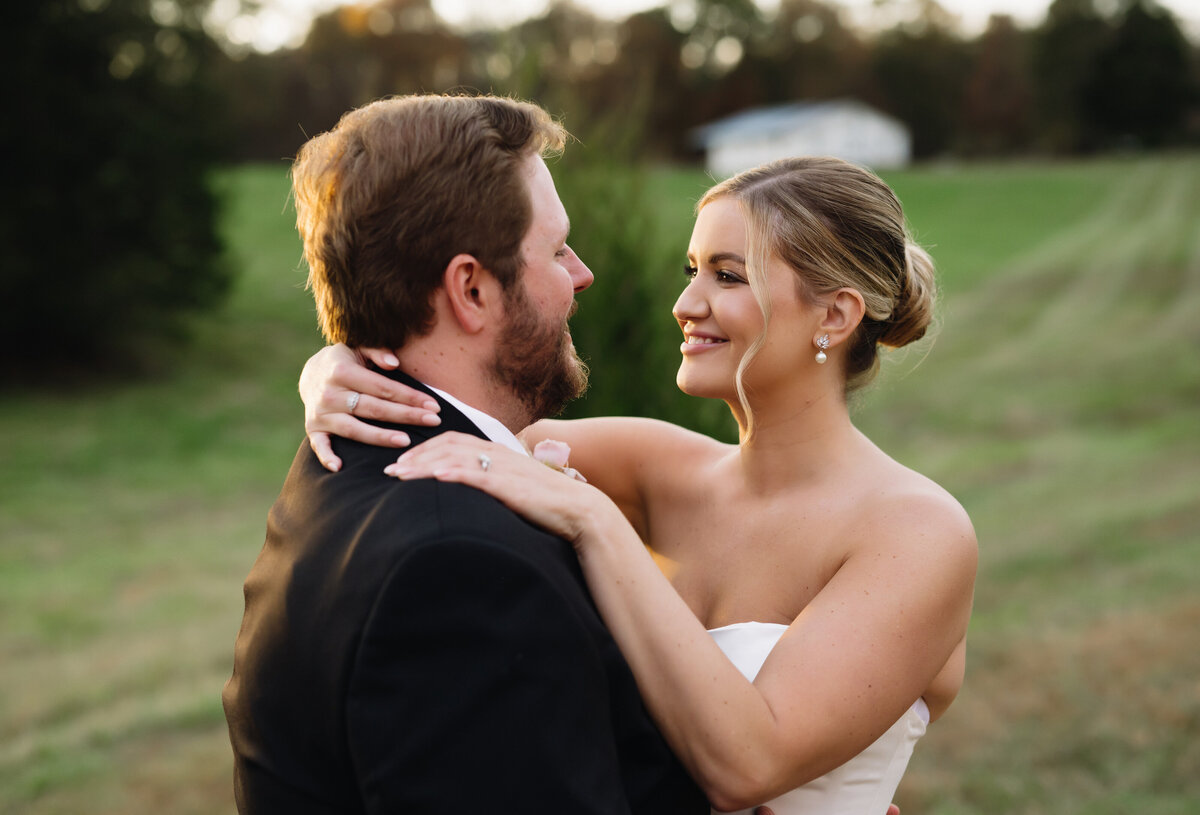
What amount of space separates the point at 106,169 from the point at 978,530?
1472 cm

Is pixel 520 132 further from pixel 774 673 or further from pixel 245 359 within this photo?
pixel 245 359

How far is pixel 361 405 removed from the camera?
2312 millimetres

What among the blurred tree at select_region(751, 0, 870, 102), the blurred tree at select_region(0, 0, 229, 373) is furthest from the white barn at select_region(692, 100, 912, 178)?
the blurred tree at select_region(0, 0, 229, 373)

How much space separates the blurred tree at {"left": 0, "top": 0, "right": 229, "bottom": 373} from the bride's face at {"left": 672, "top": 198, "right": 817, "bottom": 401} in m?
16.9

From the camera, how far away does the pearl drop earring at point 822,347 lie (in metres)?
3.06

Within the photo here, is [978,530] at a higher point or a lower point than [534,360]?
lower

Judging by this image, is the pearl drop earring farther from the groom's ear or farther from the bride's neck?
the groom's ear

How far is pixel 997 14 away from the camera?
75.6 meters

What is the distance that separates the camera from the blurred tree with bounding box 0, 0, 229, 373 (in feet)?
57.6

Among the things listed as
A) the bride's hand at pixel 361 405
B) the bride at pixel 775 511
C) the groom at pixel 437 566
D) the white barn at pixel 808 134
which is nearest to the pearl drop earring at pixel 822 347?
the bride at pixel 775 511

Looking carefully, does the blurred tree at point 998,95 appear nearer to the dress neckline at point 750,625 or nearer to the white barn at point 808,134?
the white barn at point 808,134

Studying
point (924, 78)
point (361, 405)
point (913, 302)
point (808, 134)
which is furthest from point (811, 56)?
point (361, 405)

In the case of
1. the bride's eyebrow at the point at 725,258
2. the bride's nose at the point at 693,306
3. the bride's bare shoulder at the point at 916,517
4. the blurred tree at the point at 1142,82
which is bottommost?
the blurred tree at the point at 1142,82

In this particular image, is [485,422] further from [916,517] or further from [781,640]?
[916,517]
